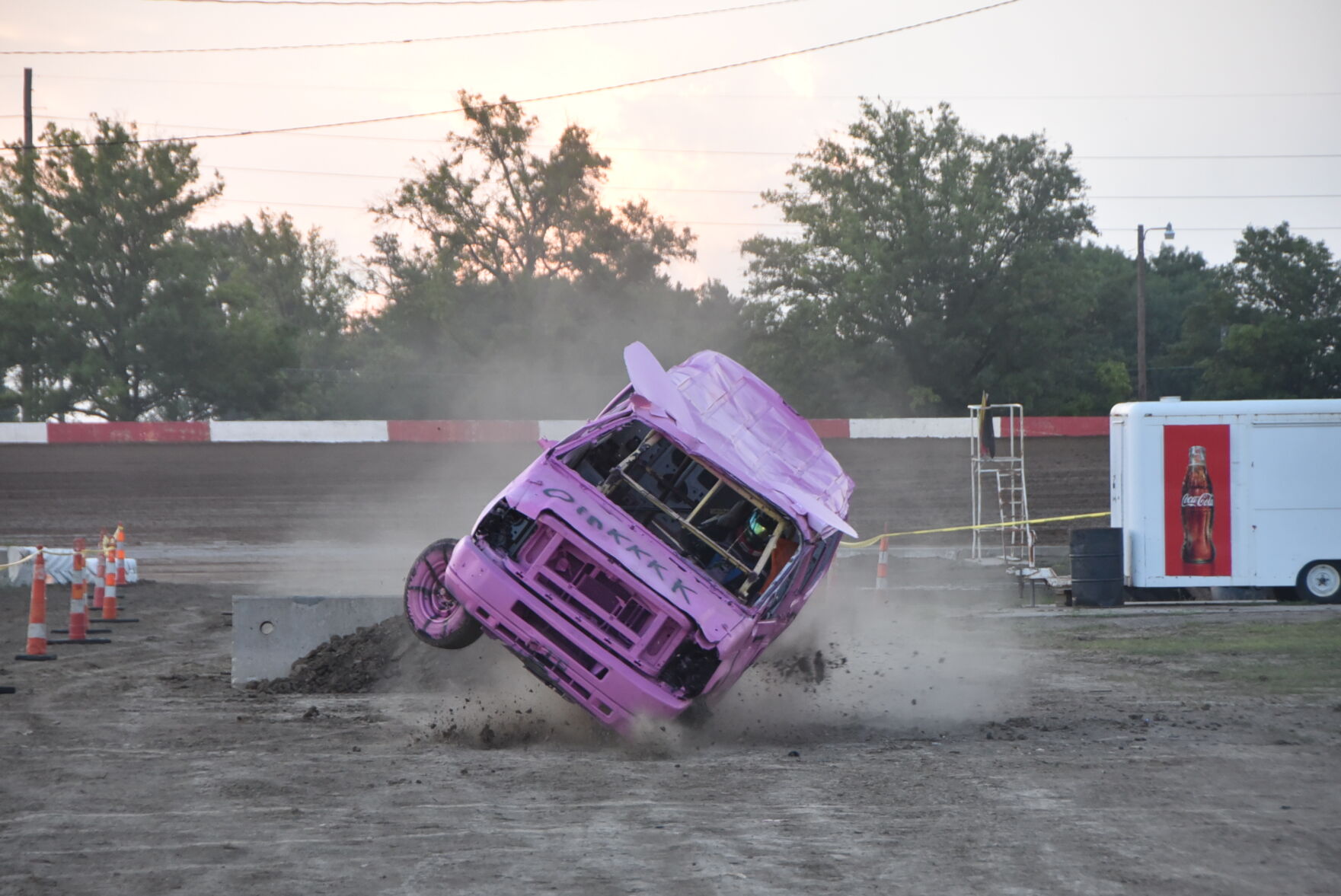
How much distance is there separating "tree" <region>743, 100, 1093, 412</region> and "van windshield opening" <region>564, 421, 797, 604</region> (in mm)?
40545

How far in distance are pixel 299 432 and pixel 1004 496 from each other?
17171mm

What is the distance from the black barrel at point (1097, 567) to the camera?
17.4m

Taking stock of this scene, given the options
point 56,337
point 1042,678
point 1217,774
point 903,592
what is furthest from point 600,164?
point 1217,774

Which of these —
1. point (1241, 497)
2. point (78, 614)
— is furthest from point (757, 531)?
point (1241, 497)

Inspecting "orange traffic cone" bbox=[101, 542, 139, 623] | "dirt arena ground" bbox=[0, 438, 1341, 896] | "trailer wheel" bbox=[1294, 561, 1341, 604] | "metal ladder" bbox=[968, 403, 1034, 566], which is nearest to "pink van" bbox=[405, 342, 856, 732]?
"dirt arena ground" bbox=[0, 438, 1341, 896]

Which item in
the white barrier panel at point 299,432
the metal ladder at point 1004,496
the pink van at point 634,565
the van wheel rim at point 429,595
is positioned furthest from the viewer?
the white barrier panel at point 299,432

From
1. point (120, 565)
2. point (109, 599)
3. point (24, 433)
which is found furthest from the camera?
point (24, 433)

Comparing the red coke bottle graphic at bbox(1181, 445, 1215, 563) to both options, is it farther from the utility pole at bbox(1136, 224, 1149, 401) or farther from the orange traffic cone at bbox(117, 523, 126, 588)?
the utility pole at bbox(1136, 224, 1149, 401)

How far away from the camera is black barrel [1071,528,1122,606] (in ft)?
57.1

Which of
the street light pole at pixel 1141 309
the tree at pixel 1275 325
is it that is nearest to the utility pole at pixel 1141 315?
the street light pole at pixel 1141 309

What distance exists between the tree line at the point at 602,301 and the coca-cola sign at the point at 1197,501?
3129 centimetres

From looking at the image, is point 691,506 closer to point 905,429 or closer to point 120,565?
point 120,565

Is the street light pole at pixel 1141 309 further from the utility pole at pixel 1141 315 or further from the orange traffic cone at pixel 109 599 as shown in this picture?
the orange traffic cone at pixel 109 599

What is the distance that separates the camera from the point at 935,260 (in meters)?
50.5
